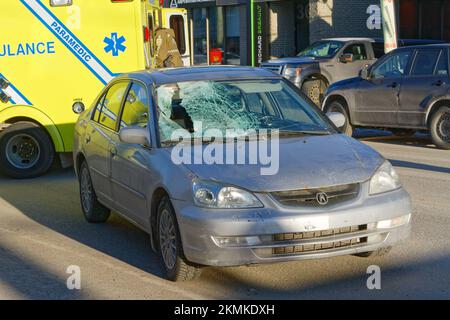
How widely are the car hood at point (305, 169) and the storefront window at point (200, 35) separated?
99.3ft

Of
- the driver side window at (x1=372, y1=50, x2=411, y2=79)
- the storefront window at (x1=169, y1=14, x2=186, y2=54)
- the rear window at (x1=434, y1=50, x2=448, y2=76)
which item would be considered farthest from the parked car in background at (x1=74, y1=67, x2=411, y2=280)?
the storefront window at (x1=169, y1=14, x2=186, y2=54)

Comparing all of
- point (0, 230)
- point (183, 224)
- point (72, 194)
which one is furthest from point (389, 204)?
point (72, 194)

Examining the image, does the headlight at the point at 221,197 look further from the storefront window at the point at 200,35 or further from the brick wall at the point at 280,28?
the storefront window at the point at 200,35

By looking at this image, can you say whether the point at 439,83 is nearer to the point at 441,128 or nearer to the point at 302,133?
the point at 441,128

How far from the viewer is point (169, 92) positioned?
23.5 ft

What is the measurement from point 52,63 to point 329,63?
35.6 ft

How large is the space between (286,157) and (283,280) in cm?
94

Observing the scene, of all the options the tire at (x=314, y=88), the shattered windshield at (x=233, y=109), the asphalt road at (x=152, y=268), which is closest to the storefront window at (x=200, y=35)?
the tire at (x=314, y=88)

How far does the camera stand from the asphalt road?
600 centimetres

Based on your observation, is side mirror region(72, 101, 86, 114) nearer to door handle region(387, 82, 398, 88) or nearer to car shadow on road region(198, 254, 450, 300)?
door handle region(387, 82, 398, 88)

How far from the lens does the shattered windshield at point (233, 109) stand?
6914mm

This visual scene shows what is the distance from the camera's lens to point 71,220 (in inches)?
347

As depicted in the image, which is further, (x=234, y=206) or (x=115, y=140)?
(x=115, y=140)

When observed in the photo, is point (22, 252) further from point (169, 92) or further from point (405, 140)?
point (405, 140)
